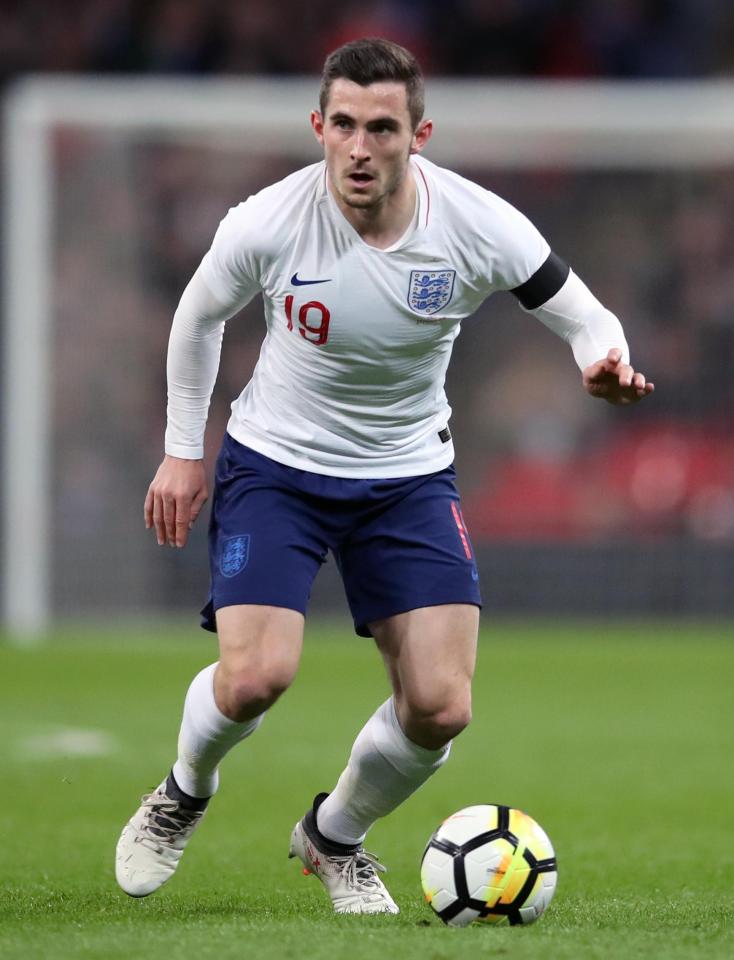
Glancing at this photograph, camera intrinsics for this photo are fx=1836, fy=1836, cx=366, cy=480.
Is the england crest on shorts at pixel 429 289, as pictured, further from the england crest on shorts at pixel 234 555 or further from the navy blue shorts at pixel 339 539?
the england crest on shorts at pixel 234 555

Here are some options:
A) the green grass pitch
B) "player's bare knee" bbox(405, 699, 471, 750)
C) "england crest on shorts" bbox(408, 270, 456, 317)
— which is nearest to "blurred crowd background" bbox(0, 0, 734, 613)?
the green grass pitch

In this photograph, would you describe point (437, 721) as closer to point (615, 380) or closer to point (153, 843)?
point (153, 843)

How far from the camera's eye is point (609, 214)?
47.6ft

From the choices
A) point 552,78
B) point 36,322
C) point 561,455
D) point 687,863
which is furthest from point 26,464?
point 687,863

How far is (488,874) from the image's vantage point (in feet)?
14.3

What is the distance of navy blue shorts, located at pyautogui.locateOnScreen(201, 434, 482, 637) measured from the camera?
15.4 ft

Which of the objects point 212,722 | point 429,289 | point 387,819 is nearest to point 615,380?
point 429,289

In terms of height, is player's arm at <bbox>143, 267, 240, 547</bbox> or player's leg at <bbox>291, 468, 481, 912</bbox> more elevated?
player's arm at <bbox>143, 267, 240, 547</bbox>

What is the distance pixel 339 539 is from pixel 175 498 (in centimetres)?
45

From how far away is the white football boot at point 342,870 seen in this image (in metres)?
4.78

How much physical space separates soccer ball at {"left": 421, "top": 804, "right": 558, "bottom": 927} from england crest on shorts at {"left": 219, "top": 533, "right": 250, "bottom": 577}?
847 millimetres

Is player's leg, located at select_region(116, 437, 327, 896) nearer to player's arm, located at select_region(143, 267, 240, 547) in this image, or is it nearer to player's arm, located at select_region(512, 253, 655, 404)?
player's arm, located at select_region(143, 267, 240, 547)

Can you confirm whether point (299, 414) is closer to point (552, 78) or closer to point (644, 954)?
point (644, 954)

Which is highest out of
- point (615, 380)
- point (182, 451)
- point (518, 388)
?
point (615, 380)
